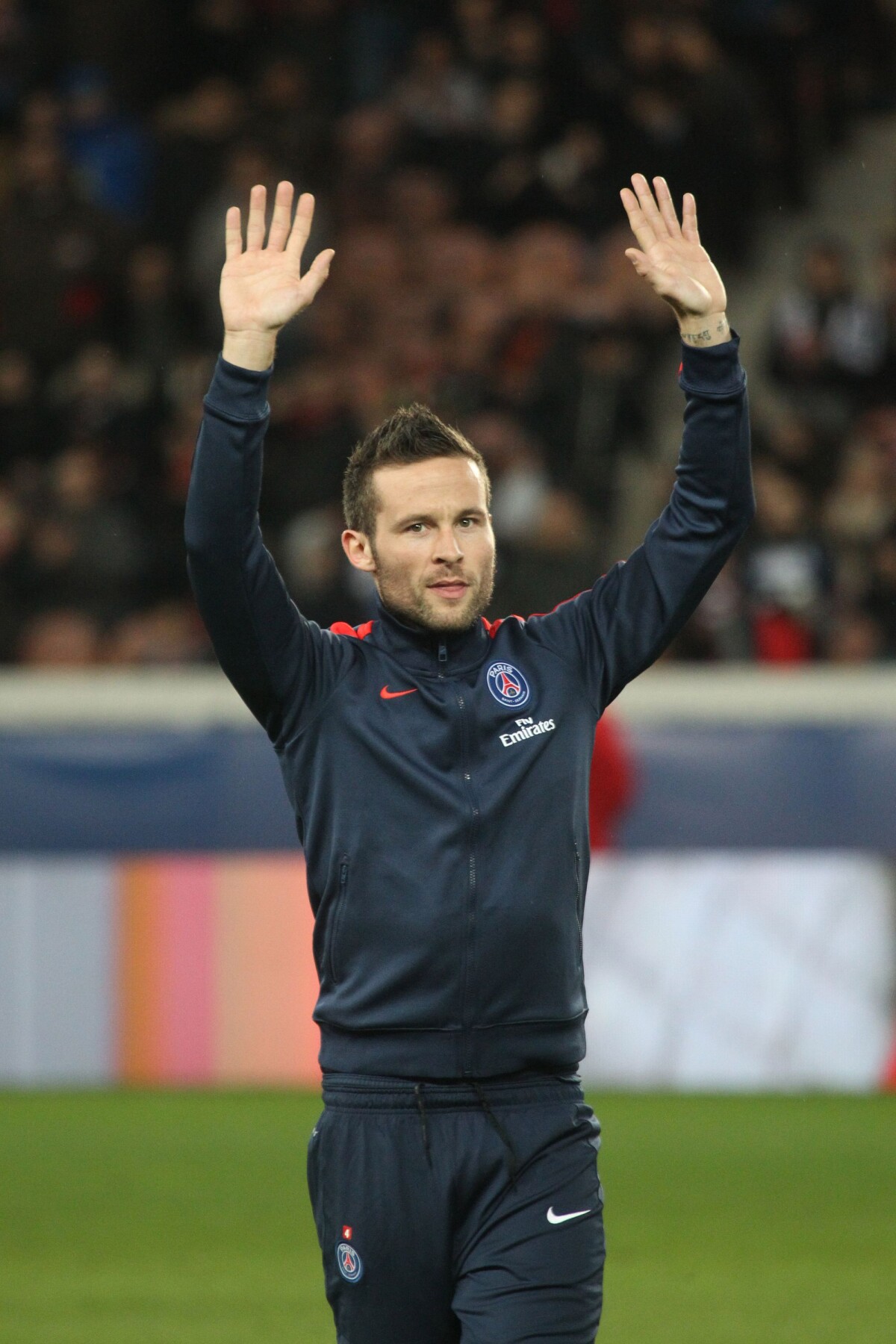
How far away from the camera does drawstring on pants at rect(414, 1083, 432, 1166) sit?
3.18 metres

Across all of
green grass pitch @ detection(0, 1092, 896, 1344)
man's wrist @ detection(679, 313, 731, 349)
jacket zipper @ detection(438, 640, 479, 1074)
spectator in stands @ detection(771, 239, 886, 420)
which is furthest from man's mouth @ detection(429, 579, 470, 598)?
spectator in stands @ detection(771, 239, 886, 420)

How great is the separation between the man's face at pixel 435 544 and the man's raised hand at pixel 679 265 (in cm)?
45

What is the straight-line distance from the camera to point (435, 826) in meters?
3.25

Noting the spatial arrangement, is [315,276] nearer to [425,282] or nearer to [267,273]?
[267,273]

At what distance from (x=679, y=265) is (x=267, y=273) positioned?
0.71 meters

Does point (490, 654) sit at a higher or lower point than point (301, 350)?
lower

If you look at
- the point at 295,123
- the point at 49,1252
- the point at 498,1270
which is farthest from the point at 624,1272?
the point at 295,123

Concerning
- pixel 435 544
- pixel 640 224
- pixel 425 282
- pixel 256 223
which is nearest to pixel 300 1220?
pixel 435 544

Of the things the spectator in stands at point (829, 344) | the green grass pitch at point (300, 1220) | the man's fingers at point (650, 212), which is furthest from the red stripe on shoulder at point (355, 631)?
the spectator in stands at point (829, 344)

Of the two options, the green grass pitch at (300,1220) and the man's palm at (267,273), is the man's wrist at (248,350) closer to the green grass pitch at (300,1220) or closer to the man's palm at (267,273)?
the man's palm at (267,273)

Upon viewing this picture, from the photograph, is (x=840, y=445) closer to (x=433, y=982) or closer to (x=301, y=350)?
(x=301, y=350)

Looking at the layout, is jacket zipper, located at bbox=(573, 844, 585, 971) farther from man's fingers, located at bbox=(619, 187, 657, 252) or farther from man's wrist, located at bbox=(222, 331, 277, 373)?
man's fingers, located at bbox=(619, 187, 657, 252)

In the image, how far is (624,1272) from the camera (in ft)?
20.9

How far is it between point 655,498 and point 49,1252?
621 centimetres
